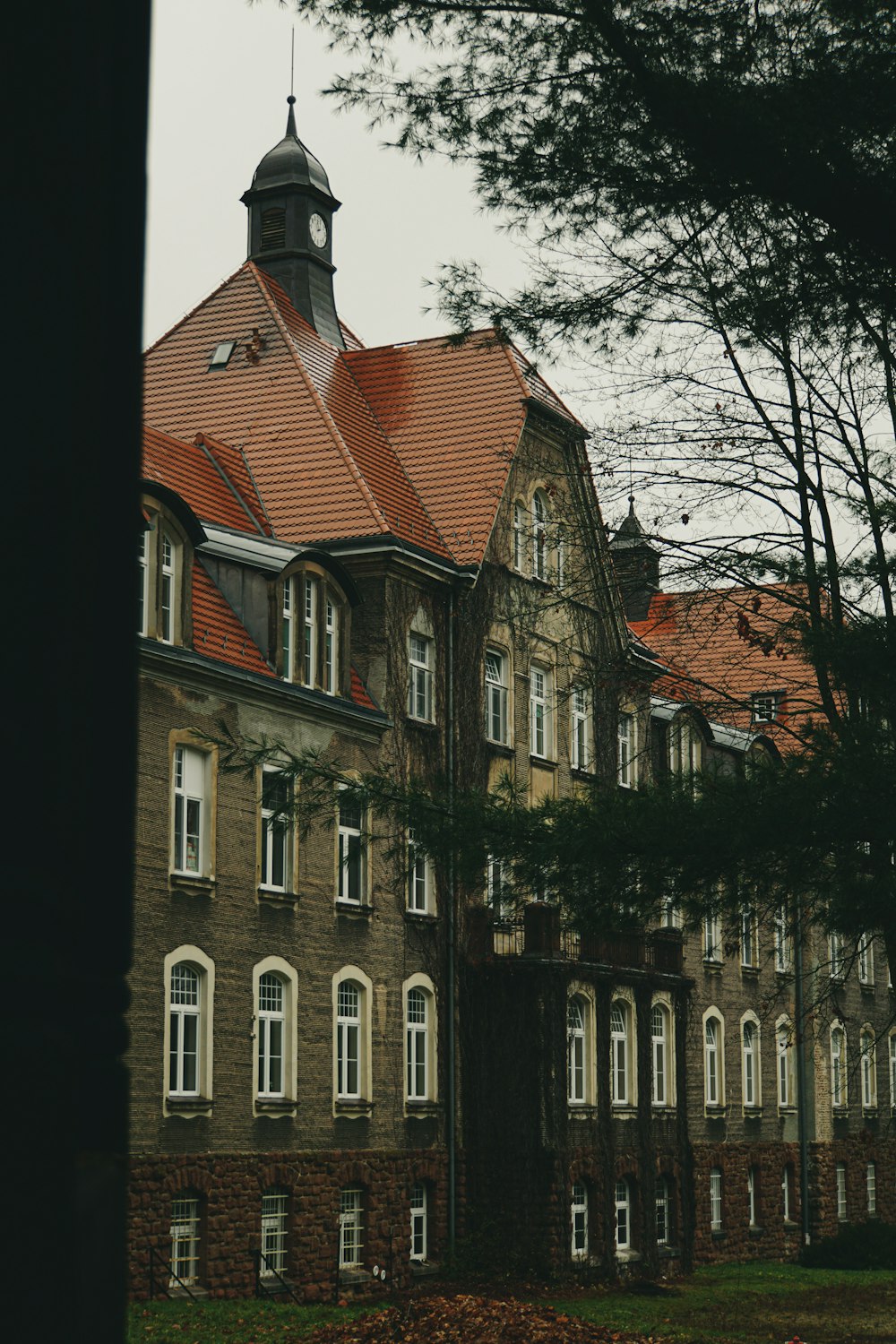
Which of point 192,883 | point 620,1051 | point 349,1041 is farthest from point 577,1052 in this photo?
point 192,883

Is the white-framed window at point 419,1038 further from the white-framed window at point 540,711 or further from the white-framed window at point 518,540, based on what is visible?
the white-framed window at point 518,540

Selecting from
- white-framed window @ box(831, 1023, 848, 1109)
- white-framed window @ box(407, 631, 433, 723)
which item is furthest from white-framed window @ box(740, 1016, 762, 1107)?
white-framed window @ box(407, 631, 433, 723)

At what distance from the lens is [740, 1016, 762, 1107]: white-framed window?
4334 centimetres

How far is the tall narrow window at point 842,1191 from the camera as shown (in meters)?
47.5

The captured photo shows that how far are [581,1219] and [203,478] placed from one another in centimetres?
1499

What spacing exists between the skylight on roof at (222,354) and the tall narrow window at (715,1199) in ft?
69.3

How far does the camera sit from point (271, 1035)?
86.6 feet

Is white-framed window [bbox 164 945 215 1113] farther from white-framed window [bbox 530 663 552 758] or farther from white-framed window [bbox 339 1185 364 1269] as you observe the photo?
white-framed window [bbox 530 663 552 758]

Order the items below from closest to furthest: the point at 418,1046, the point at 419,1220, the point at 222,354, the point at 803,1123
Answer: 1. the point at 419,1220
2. the point at 418,1046
3. the point at 222,354
4. the point at 803,1123

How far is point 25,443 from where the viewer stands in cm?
129

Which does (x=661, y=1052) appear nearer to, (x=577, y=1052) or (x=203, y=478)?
(x=577, y=1052)

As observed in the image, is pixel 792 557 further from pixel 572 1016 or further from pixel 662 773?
pixel 572 1016

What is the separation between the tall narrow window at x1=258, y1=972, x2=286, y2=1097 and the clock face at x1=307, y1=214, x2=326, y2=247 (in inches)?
690

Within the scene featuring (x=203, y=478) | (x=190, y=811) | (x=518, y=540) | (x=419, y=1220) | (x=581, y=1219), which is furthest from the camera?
(x=518, y=540)
